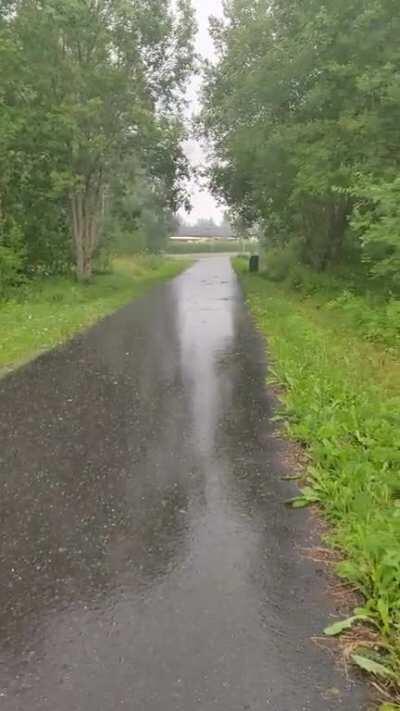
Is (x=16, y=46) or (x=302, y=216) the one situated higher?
(x=16, y=46)

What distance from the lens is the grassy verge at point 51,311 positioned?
1012cm

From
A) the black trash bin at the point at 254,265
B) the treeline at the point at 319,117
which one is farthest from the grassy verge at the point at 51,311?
the black trash bin at the point at 254,265

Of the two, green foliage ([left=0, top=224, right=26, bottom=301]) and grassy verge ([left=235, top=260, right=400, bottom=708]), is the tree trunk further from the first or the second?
grassy verge ([left=235, top=260, right=400, bottom=708])

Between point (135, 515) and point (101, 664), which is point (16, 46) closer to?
point (135, 515)

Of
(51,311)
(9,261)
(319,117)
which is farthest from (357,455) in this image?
(319,117)

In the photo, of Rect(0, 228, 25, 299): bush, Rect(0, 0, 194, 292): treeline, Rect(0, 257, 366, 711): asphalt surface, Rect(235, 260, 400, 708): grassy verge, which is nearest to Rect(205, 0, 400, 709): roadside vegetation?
Rect(235, 260, 400, 708): grassy verge

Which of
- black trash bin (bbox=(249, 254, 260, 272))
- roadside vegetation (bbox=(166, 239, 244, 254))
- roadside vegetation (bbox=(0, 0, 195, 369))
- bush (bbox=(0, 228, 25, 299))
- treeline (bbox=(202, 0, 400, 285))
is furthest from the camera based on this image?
roadside vegetation (bbox=(166, 239, 244, 254))

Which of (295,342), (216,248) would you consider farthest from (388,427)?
(216,248)

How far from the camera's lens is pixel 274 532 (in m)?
3.86

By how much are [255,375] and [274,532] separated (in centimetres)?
452

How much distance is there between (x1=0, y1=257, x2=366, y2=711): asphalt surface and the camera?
2518 millimetres

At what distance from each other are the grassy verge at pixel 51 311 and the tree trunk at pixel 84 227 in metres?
0.75

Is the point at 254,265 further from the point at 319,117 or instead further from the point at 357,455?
the point at 357,455

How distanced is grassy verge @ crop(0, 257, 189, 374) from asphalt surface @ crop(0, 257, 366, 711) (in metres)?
3.11
